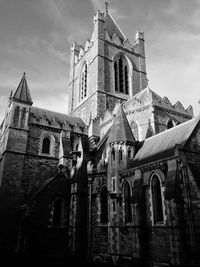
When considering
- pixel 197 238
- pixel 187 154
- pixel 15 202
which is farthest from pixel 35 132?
pixel 197 238

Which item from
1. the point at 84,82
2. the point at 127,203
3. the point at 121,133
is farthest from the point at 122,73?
the point at 127,203

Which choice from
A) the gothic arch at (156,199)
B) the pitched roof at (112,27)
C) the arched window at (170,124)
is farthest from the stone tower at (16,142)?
the pitched roof at (112,27)

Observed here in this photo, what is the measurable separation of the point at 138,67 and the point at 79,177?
24.1m

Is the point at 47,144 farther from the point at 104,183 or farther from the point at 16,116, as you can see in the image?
the point at 104,183

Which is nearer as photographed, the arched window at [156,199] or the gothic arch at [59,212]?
the arched window at [156,199]

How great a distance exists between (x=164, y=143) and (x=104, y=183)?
5760mm

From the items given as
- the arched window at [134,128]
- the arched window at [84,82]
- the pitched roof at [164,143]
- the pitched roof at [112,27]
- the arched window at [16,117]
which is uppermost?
the pitched roof at [112,27]

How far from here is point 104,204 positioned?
63.8ft

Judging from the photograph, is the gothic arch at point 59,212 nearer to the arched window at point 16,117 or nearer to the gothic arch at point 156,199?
the gothic arch at point 156,199

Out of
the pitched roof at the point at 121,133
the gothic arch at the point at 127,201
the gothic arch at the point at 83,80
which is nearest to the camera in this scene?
the gothic arch at the point at 127,201

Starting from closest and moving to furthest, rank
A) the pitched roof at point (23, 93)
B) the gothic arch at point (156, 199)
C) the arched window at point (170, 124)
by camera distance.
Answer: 1. the gothic arch at point (156, 199)
2. the arched window at point (170, 124)
3. the pitched roof at point (23, 93)

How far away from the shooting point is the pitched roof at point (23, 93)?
2711cm

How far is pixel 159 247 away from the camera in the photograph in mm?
14023

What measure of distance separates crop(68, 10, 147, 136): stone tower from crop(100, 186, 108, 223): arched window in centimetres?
1216
